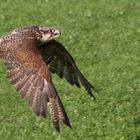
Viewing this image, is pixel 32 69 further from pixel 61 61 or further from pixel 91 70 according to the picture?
pixel 91 70

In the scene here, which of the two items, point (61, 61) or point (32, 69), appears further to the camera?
point (61, 61)

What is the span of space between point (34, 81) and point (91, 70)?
5.83 m

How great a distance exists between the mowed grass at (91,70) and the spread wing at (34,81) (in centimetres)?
271

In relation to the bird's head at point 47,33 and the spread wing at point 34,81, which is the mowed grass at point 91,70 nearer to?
the bird's head at point 47,33

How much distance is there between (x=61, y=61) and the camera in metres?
10.5

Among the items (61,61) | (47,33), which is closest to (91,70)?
(61,61)

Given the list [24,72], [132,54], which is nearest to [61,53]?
[24,72]

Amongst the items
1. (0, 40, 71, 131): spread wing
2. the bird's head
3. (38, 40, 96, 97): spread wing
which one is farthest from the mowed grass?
(0, 40, 71, 131): spread wing

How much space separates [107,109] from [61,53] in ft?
6.91

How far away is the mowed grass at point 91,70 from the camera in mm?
11469

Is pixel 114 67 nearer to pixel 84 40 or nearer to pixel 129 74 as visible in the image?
pixel 129 74

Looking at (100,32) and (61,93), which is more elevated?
(100,32)

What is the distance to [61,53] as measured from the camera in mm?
10375

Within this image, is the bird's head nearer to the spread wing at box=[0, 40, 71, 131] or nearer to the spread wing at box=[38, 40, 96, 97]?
the spread wing at box=[38, 40, 96, 97]
